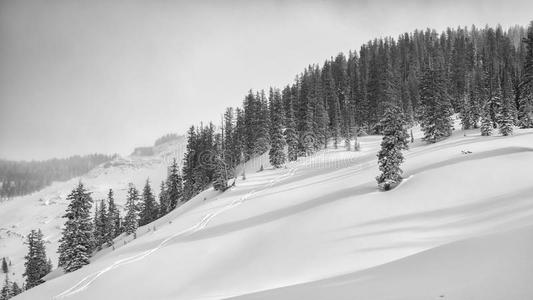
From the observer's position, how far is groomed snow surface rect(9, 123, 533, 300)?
25.6 feet

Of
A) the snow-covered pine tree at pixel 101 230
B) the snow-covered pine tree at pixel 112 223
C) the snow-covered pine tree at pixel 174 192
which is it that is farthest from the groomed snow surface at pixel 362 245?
the snow-covered pine tree at pixel 174 192

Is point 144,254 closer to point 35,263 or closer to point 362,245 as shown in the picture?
point 362,245

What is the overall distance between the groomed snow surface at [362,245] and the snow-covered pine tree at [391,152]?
99 centimetres

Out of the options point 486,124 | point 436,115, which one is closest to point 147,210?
point 436,115

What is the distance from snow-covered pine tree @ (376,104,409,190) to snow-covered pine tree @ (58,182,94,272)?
34.6m

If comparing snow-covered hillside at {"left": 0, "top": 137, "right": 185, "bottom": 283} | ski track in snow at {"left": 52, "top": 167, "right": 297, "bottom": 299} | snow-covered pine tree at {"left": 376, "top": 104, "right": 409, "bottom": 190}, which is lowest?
snow-covered hillside at {"left": 0, "top": 137, "right": 185, "bottom": 283}

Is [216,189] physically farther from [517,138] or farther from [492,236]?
[492,236]

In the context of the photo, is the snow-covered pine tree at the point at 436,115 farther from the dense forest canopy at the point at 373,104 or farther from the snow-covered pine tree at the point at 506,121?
the snow-covered pine tree at the point at 506,121

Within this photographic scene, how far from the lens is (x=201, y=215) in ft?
101

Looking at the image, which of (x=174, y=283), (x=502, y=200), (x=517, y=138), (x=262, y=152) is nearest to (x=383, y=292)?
(x=174, y=283)

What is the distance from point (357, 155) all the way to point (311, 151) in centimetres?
1226

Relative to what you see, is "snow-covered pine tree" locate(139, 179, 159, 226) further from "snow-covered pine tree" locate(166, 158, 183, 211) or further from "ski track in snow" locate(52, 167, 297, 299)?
"ski track in snow" locate(52, 167, 297, 299)

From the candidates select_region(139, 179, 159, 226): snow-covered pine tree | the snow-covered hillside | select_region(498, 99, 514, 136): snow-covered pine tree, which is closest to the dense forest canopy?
select_region(498, 99, 514, 136): snow-covered pine tree

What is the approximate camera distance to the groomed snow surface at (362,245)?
25.6ft
